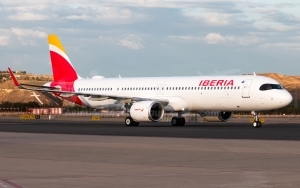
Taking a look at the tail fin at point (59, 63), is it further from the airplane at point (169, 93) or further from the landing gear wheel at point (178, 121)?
the landing gear wheel at point (178, 121)

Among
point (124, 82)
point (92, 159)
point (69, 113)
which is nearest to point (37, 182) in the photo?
point (92, 159)

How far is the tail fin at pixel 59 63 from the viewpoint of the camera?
5844 cm

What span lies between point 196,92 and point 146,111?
374cm

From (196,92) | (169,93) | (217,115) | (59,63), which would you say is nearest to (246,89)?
(196,92)


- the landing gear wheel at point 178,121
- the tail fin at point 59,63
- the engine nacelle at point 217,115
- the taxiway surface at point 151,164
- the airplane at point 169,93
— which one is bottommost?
the taxiway surface at point 151,164

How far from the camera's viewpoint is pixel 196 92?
160 feet

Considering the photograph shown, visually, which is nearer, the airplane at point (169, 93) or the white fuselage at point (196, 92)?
the white fuselage at point (196, 92)

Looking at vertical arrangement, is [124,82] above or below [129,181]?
above

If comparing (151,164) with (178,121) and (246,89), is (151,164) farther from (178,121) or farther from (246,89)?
(178,121)

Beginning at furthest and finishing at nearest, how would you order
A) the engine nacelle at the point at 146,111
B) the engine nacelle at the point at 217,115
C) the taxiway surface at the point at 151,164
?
1. the engine nacelle at the point at 217,115
2. the engine nacelle at the point at 146,111
3. the taxiway surface at the point at 151,164

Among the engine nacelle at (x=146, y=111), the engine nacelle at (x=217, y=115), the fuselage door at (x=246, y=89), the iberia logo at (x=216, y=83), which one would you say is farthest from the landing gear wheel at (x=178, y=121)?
the fuselage door at (x=246, y=89)

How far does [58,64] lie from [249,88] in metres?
19.1

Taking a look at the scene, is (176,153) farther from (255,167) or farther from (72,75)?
(72,75)

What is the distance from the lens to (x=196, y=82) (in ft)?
162
